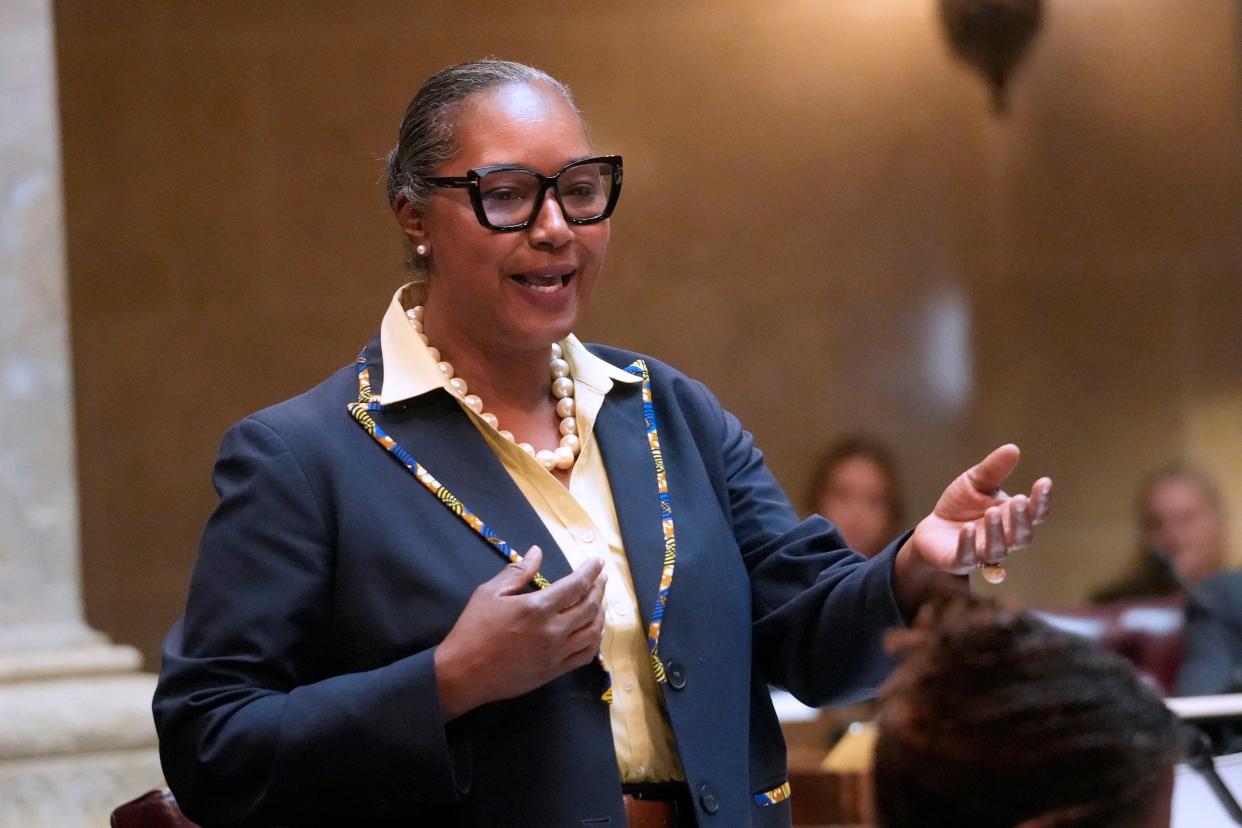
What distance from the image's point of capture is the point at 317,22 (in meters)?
5.60

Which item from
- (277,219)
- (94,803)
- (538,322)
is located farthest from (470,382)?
(277,219)

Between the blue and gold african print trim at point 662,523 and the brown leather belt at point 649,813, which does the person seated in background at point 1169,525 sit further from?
the brown leather belt at point 649,813

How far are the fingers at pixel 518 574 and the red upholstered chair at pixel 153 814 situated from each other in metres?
0.49

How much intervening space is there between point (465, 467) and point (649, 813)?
1.32 feet

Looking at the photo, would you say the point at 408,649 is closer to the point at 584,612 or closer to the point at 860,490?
the point at 584,612

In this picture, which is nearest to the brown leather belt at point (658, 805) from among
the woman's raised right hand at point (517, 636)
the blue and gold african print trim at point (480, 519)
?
the blue and gold african print trim at point (480, 519)

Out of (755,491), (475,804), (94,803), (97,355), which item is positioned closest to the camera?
(475,804)

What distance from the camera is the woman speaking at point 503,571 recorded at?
164 cm

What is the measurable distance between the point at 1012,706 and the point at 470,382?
3.10ft

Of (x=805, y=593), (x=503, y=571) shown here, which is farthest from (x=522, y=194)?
(x=805, y=593)

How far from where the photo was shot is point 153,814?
73.1 inches

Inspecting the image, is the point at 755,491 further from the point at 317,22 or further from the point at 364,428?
the point at 317,22

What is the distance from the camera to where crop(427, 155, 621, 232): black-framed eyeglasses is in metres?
1.79

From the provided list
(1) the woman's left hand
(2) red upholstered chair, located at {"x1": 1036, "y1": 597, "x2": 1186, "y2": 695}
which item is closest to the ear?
(1) the woman's left hand
